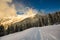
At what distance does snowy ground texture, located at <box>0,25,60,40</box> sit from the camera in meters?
1.68

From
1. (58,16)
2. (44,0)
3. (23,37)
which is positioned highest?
(44,0)

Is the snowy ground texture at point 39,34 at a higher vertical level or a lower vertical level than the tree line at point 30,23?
lower

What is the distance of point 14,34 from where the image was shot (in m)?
1.88

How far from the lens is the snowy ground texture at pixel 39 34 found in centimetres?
168

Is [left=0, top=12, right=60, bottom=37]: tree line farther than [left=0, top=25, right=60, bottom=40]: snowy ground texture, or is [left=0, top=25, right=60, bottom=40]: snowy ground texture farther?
[left=0, top=12, right=60, bottom=37]: tree line

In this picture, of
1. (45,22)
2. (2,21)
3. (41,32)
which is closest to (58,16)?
(45,22)

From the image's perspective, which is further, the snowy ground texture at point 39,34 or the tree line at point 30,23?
the tree line at point 30,23

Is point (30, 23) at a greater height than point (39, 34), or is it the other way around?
point (30, 23)

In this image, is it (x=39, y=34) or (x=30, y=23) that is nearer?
(x=39, y=34)

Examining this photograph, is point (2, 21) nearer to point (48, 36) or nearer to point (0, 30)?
point (0, 30)

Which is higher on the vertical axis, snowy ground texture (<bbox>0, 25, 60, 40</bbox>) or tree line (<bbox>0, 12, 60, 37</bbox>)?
tree line (<bbox>0, 12, 60, 37</bbox>)

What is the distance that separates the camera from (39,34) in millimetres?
1744

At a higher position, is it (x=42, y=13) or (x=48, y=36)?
(x=42, y=13)

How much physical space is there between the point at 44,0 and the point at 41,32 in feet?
1.58
